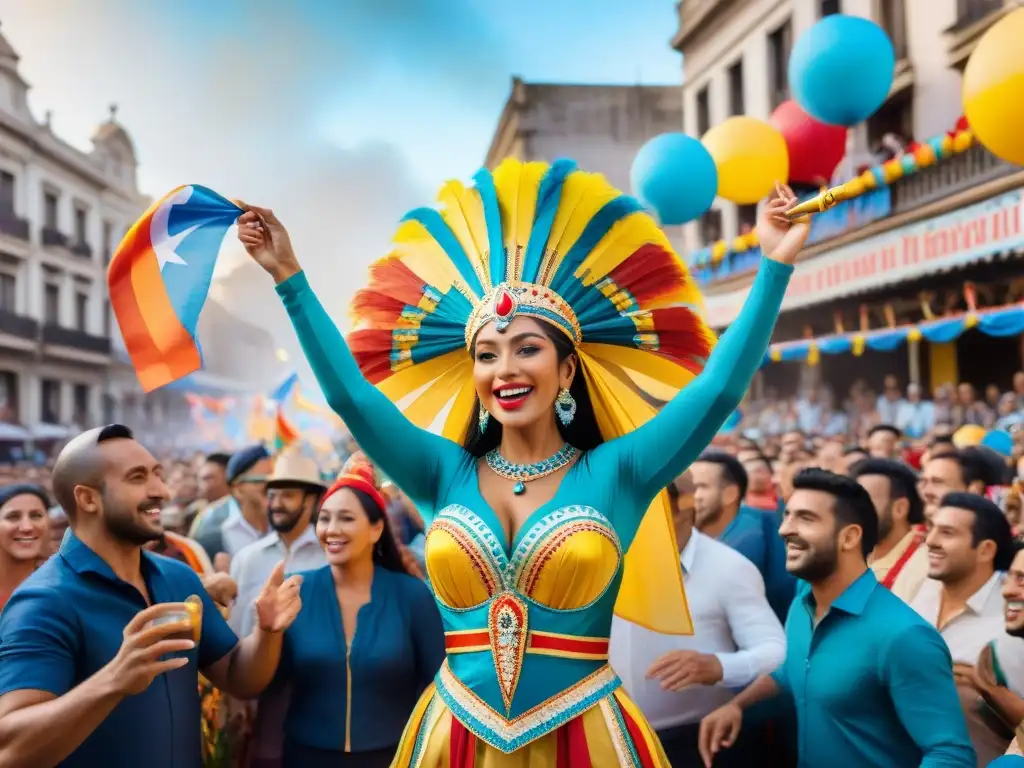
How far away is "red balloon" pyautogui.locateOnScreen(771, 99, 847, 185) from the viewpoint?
7070mm

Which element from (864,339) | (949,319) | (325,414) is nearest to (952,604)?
(949,319)

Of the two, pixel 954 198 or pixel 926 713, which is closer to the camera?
pixel 926 713

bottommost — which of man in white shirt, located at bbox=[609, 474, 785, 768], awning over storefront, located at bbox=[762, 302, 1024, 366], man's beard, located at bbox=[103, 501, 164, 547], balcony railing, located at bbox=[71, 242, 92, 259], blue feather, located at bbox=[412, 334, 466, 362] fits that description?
man in white shirt, located at bbox=[609, 474, 785, 768]

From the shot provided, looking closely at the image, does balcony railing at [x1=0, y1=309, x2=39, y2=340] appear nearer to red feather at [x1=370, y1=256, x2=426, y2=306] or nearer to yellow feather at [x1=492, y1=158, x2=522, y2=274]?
red feather at [x1=370, y1=256, x2=426, y2=306]

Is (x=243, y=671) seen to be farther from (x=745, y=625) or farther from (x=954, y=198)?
(x=954, y=198)

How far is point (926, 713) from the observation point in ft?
8.60

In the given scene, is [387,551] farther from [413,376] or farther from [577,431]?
[577,431]

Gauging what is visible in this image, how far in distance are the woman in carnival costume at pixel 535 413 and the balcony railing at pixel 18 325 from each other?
28.2 metres

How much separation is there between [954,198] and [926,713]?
10602mm

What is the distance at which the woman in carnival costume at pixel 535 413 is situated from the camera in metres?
2.39

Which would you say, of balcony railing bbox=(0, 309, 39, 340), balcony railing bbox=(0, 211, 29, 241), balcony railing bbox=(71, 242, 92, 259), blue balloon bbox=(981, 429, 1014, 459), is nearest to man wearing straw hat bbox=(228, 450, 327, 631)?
blue balloon bbox=(981, 429, 1014, 459)

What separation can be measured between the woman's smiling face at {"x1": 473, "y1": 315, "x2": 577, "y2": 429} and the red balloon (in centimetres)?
503

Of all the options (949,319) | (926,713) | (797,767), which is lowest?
(797,767)

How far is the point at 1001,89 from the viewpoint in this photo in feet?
15.1
